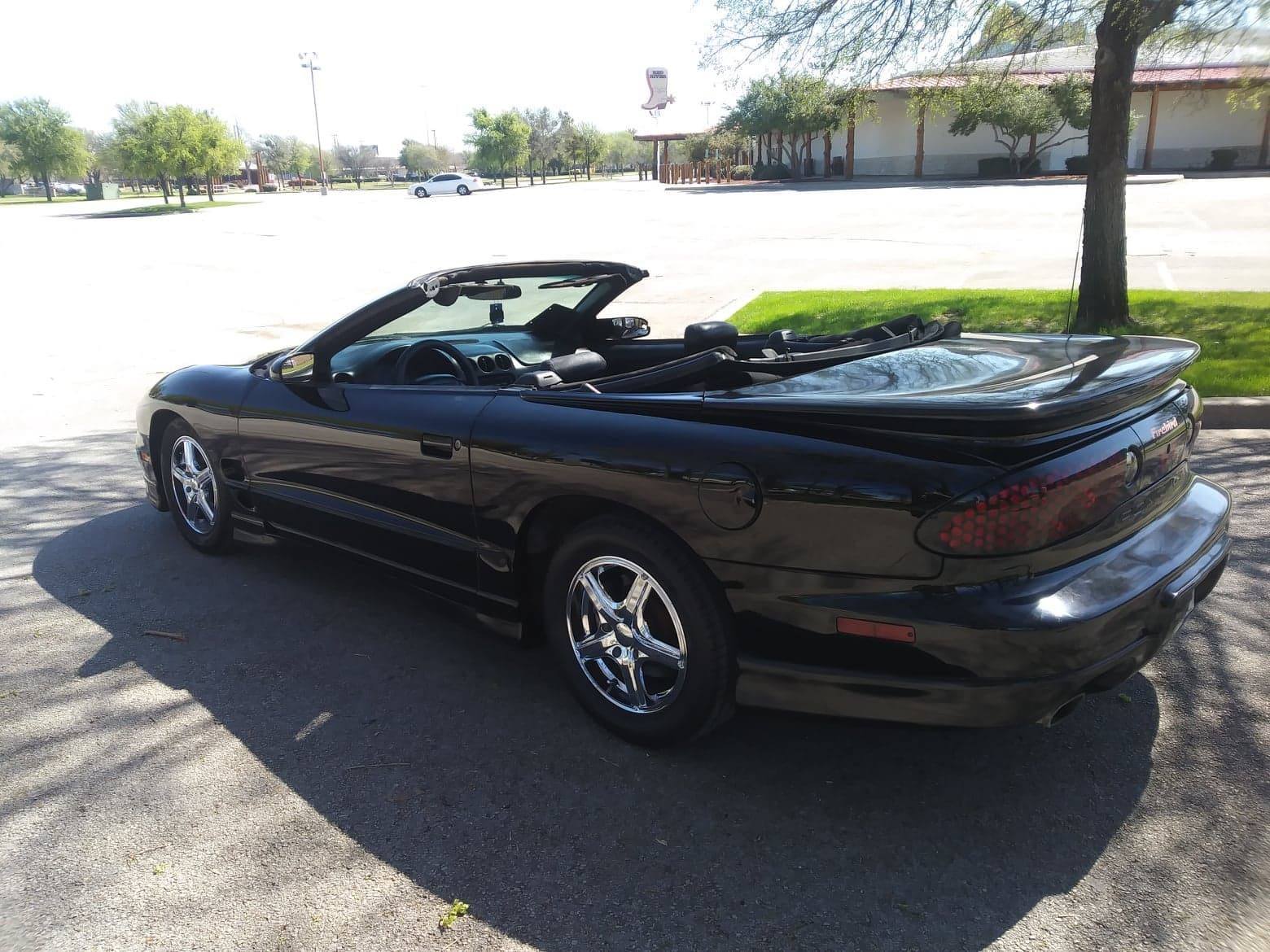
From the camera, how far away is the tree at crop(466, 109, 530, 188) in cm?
8862

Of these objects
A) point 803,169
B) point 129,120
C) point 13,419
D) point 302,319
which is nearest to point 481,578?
point 13,419

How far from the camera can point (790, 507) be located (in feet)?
8.66

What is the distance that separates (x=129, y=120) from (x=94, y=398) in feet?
209

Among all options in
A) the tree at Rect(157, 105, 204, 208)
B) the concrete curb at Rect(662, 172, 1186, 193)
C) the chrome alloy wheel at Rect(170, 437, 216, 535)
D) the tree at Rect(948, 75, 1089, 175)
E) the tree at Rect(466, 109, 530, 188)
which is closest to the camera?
the chrome alloy wheel at Rect(170, 437, 216, 535)

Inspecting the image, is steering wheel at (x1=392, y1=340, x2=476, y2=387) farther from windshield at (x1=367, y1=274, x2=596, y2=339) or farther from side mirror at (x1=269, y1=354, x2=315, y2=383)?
side mirror at (x1=269, y1=354, x2=315, y2=383)

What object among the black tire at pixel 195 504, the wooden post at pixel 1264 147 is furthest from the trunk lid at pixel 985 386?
the wooden post at pixel 1264 147

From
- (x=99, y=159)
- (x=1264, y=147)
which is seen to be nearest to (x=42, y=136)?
(x=99, y=159)

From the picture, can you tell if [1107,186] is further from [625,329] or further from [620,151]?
[620,151]

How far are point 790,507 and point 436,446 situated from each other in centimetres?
151

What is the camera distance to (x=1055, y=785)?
290 centimetres

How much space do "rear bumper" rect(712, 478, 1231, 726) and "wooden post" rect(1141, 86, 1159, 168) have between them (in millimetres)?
53099

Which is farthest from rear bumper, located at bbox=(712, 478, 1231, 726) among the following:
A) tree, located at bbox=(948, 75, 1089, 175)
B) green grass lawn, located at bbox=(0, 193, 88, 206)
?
green grass lawn, located at bbox=(0, 193, 88, 206)

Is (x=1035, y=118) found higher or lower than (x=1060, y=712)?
higher

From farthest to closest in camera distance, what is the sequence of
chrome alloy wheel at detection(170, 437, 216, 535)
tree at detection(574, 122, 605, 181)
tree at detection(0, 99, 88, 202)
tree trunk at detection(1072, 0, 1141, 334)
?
1. tree at detection(574, 122, 605, 181)
2. tree at detection(0, 99, 88, 202)
3. tree trunk at detection(1072, 0, 1141, 334)
4. chrome alloy wheel at detection(170, 437, 216, 535)
